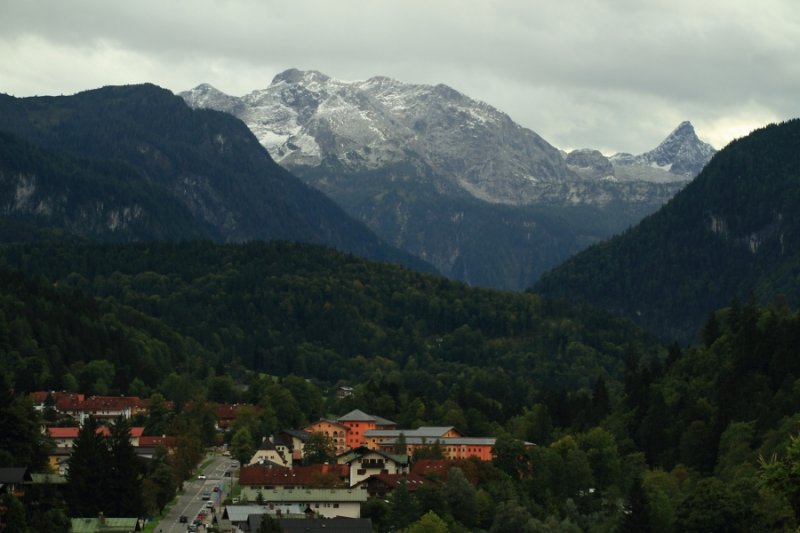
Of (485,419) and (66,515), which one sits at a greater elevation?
(485,419)

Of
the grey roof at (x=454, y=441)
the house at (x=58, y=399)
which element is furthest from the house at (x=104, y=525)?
the house at (x=58, y=399)

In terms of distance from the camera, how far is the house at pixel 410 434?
164m

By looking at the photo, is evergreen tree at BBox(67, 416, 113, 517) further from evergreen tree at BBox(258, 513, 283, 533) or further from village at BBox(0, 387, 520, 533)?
evergreen tree at BBox(258, 513, 283, 533)

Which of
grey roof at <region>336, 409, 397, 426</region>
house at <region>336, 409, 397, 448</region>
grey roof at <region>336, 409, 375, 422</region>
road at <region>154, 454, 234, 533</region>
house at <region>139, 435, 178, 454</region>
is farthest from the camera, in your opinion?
grey roof at <region>336, 409, 397, 426</region>

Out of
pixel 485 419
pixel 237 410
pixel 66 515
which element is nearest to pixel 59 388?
pixel 237 410

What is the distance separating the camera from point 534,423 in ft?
567

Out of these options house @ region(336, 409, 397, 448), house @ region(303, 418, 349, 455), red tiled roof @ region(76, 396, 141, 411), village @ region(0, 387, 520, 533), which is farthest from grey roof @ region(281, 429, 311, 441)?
red tiled roof @ region(76, 396, 141, 411)

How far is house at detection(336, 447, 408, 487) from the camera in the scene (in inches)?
5773

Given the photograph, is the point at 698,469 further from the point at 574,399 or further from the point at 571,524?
the point at 574,399

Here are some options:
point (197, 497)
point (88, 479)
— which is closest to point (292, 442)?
point (197, 497)

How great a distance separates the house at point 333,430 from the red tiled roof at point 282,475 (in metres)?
21.4

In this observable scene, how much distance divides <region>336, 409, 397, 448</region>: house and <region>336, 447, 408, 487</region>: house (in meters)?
15.9

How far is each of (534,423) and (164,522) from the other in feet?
180

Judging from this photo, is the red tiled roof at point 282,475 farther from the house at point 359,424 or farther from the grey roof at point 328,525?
the house at point 359,424
